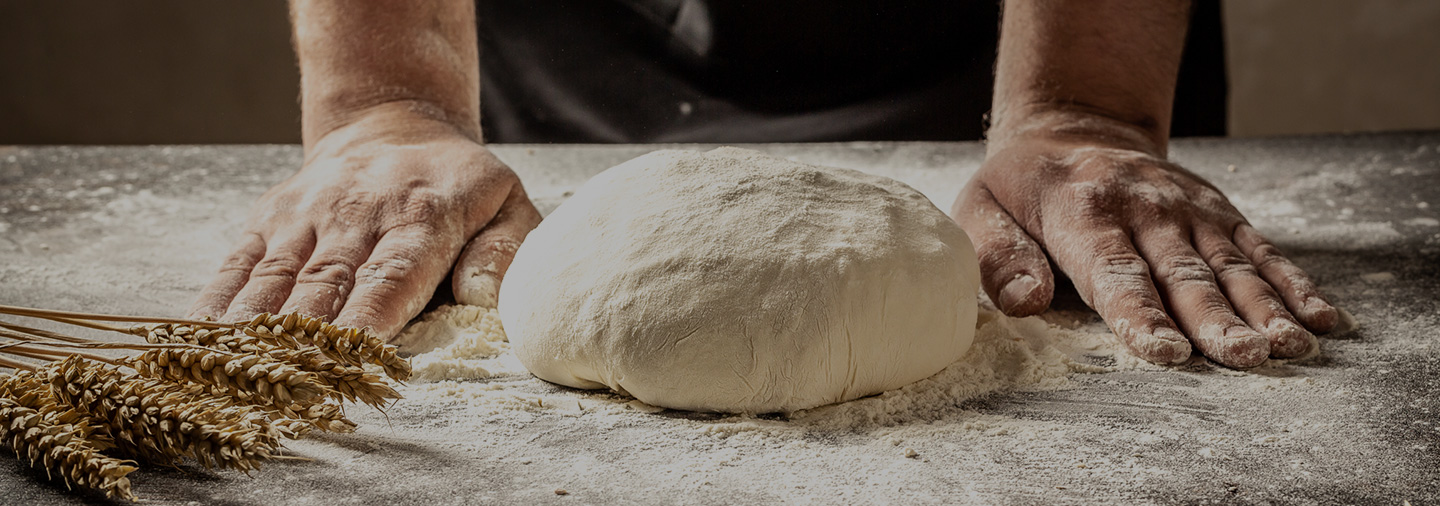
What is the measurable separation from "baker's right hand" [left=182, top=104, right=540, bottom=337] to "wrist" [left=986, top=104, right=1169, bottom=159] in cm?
94

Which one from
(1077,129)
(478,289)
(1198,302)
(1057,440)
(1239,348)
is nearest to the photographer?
(1057,440)

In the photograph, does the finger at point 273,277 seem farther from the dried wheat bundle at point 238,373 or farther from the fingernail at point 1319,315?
the fingernail at point 1319,315

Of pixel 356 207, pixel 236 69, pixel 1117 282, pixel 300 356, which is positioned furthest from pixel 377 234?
pixel 236 69

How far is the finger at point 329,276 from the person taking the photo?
148 cm

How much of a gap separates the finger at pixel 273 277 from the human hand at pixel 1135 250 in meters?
1.08

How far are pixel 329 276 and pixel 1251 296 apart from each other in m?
1.36

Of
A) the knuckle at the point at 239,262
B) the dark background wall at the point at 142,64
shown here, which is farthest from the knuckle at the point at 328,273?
the dark background wall at the point at 142,64

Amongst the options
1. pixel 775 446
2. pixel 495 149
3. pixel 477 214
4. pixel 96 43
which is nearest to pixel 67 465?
pixel 775 446

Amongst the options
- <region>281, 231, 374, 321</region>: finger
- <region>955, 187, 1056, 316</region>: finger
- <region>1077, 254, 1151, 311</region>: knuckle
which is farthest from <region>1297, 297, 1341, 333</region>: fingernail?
<region>281, 231, 374, 321</region>: finger

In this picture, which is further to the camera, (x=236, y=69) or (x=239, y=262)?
(x=236, y=69)

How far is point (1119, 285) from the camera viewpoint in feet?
5.01

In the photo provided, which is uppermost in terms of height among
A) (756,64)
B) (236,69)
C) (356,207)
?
(756,64)

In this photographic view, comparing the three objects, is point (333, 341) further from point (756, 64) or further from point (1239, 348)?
point (756, 64)

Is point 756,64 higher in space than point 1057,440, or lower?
higher
